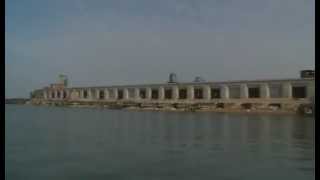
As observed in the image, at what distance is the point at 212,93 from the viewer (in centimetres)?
8862

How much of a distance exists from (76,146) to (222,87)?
64670mm

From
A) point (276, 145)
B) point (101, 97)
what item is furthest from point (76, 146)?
point (101, 97)

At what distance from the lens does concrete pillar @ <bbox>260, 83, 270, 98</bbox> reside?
252ft

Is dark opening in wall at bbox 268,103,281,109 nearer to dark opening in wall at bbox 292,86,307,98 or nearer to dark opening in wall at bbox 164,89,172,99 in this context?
dark opening in wall at bbox 292,86,307,98

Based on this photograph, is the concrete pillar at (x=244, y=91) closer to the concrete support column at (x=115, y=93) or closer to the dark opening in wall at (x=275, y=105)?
the dark opening in wall at (x=275, y=105)

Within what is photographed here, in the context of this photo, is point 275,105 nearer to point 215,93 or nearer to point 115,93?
point 215,93

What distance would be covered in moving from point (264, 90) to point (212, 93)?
1360cm

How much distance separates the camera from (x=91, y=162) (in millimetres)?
15891

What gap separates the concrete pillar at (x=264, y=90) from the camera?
76787mm

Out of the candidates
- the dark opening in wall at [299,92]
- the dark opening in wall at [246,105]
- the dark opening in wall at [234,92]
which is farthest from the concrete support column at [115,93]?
the dark opening in wall at [299,92]

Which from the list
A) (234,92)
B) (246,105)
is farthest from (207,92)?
(246,105)

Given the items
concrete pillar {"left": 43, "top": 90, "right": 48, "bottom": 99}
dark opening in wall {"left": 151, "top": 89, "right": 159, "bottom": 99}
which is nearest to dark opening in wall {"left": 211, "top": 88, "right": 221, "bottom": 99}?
dark opening in wall {"left": 151, "top": 89, "right": 159, "bottom": 99}

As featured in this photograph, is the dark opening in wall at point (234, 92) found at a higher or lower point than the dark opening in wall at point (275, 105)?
higher

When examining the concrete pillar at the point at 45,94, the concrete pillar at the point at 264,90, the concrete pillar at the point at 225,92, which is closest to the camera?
the concrete pillar at the point at 264,90
